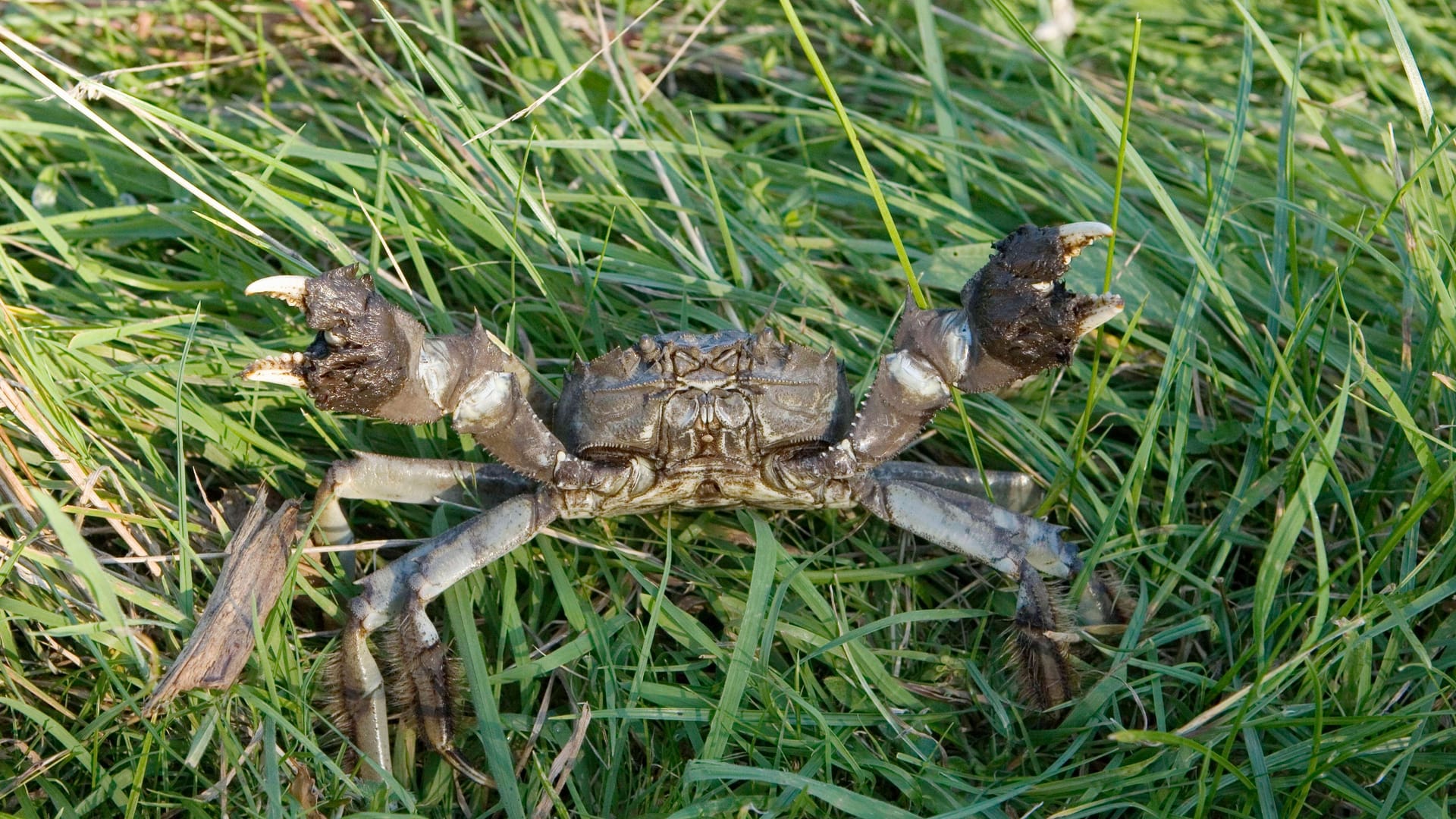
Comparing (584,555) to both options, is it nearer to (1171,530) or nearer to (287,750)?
(287,750)

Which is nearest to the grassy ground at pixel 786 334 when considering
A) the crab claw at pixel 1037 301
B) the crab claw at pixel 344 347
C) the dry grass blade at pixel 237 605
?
the dry grass blade at pixel 237 605

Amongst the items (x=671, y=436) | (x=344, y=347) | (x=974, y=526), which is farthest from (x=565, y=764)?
(x=974, y=526)

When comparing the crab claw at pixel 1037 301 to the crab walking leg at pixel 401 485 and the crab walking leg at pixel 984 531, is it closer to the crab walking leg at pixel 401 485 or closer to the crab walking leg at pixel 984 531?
the crab walking leg at pixel 984 531

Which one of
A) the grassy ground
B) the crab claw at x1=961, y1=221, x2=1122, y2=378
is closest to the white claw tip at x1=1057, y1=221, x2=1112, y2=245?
the crab claw at x1=961, y1=221, x2=1122, y2=378

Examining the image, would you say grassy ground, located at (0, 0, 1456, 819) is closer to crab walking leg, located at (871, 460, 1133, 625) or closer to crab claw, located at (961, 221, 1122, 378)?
crab walking leg, located at (871, 460, 1133, 625)

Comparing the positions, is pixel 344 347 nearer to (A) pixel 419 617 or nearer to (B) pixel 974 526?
(A) pixel 419 617

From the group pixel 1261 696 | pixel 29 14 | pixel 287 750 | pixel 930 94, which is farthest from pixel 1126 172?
pixel 29 14
